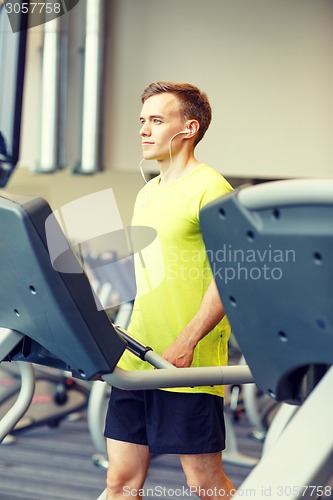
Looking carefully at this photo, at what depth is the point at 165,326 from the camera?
2.02 m

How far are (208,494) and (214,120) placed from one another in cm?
95

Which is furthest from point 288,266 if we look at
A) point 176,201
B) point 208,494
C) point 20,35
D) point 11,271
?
point 20,35

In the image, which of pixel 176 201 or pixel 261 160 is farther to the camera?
pixel 261 160

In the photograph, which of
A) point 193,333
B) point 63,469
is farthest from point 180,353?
point 63,469

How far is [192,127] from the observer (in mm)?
2004

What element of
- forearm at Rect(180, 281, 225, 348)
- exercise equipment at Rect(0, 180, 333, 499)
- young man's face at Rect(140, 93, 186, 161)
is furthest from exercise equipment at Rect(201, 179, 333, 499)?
young man's face at Rect(140, 93, 186, 161)

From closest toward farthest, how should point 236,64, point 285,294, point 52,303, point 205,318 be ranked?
point 285,294 → point 52,303 → point 205,318 → point 236,64

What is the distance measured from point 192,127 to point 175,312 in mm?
449

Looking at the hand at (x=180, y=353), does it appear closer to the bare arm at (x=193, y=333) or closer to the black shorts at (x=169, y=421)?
the bare arm at (x=193, y=333)

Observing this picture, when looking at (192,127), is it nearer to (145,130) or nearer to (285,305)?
(145,130)

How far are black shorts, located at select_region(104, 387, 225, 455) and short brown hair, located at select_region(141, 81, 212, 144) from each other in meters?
0.65

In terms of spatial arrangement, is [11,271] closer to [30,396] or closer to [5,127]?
[30,396]

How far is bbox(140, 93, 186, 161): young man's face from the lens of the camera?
6.47ft

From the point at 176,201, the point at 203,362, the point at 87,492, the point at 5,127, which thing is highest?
the point at 176,201
